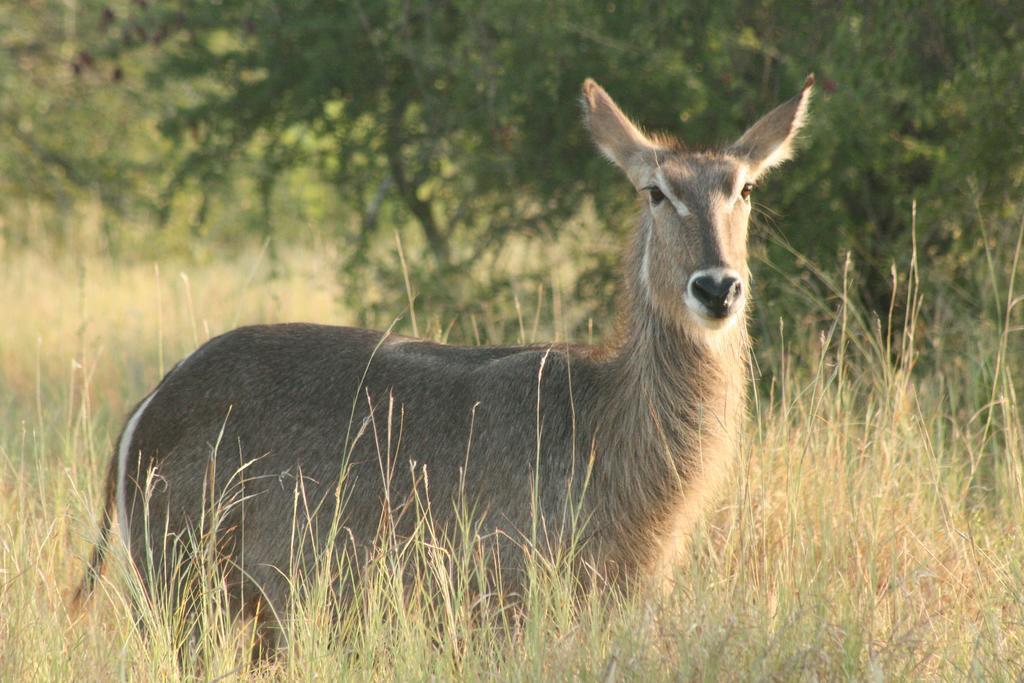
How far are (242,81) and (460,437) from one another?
214 inches

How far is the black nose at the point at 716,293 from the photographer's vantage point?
12.4 feet

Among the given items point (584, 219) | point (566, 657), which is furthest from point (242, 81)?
point (566, 657)

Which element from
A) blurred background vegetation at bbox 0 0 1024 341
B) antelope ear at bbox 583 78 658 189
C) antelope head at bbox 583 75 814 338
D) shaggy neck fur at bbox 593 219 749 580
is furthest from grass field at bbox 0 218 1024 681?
antelope ear at bbox 583 78 658 189

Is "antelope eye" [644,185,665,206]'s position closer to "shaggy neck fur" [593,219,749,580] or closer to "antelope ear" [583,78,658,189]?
"antelope ear" [583,78,658,189]

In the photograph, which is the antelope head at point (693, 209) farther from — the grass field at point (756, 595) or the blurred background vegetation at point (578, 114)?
the blurred background vegetation at point (578, 114)

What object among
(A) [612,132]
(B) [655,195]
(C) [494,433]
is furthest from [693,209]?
(C) [494,433]

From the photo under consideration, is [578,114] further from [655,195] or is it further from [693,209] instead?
[693,209]

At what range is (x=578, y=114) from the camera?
739cm

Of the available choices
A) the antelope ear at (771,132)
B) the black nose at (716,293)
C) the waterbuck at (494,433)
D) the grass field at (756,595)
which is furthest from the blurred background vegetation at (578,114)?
the black nose at (716,293)

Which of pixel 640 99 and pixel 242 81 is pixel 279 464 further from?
pixel 242 81

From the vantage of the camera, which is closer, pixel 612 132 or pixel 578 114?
pixel 612 132

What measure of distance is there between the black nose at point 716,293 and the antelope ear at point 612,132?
591 mm

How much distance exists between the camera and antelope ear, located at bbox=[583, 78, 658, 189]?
14.1ft

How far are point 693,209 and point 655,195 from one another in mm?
225
